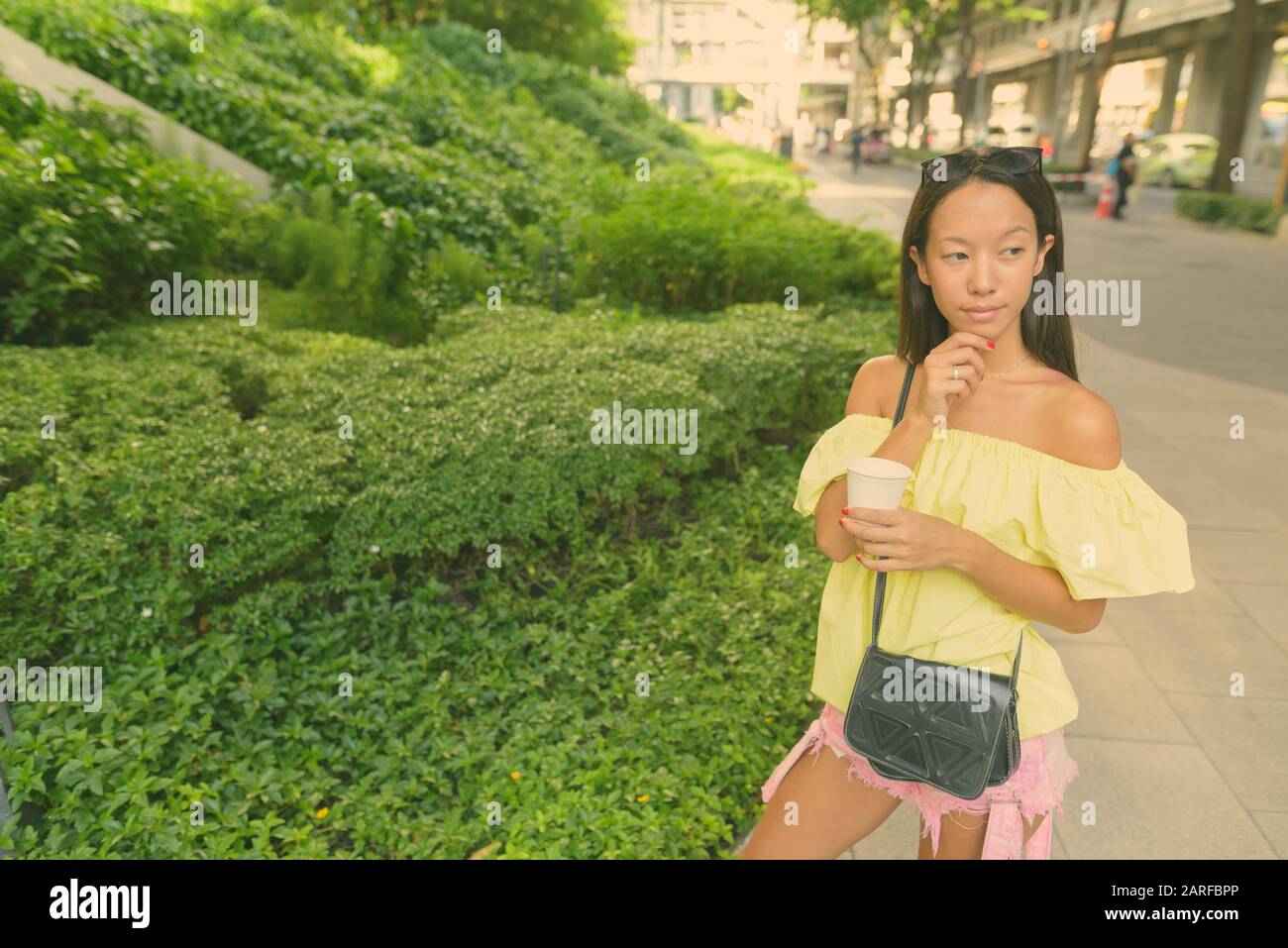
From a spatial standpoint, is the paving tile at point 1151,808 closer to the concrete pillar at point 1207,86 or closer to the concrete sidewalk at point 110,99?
the concrete sidewalk at point 110,99

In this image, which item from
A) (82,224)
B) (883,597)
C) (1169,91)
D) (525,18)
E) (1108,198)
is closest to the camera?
(883,597)

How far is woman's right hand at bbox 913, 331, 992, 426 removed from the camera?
1591mm

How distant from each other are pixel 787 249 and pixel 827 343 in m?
2.48

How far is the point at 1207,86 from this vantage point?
36.8 meters

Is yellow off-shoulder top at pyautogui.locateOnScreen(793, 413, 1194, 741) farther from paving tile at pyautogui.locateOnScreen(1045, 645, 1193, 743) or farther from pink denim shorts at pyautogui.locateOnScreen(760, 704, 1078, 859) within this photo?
paving tile at pyautogui.locateOnScreen(1045, 645, 1193, 743)

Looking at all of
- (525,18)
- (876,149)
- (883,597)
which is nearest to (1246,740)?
(883,597)

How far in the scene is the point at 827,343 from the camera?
589 cm

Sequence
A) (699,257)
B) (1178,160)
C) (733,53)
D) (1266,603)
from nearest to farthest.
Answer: (1266,603) → (699,257) → (1178,160) → (733,53)

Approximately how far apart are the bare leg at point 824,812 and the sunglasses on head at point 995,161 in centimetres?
119

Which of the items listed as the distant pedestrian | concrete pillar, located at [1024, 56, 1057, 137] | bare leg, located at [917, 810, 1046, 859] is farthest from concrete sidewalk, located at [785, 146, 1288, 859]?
concrete pillar, located at [1024, 56, 1057, 137]

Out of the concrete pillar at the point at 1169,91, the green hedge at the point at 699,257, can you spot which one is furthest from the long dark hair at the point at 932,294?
the concrete pillar at the point at 1169,91

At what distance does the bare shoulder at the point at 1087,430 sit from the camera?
167cm

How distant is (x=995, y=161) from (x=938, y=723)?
105cm

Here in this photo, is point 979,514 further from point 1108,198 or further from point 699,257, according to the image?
point 1108,198
